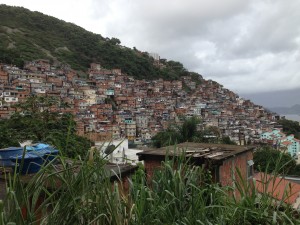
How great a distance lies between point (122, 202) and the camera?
2156 millimetres

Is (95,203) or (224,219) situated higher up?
(95,203)

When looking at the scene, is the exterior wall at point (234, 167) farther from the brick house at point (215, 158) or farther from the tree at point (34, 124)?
the tree at point (34, 124)

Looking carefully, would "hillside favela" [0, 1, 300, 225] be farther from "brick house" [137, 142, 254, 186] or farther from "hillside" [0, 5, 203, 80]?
"hillside" [0, 5, 203, 80]

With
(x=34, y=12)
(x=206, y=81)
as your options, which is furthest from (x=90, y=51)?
(x=206, y=81)

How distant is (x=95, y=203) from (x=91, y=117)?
153 ft

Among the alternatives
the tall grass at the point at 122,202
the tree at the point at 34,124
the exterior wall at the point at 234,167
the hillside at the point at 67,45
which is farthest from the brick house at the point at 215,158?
the hillside at the point at 67,45

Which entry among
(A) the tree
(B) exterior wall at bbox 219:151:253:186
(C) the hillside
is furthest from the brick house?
(C) the hillside

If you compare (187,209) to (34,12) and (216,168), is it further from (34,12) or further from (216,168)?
(34,12)

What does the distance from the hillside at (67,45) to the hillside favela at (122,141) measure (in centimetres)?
39

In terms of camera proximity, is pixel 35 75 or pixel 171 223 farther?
pixel 35 75

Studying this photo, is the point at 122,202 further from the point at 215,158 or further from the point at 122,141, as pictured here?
the point at 215,158

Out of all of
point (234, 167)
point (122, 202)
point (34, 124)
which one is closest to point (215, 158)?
point (234, 167)

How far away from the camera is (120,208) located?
204 cm

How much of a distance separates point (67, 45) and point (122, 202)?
90935 mm
